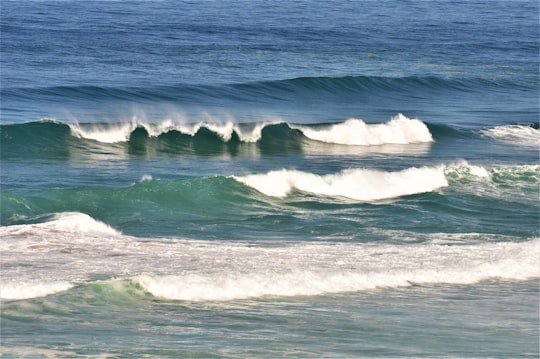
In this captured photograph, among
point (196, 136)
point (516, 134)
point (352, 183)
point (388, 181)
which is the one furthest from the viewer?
point (516, 134)

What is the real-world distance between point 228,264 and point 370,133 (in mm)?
14129

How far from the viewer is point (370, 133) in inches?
1086

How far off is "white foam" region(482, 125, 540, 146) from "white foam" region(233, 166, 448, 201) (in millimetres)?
6558

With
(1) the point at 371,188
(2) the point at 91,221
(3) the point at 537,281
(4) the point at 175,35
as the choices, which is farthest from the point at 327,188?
(4) the point at 175,35

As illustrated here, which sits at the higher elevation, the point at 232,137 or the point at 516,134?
the point at 516,134

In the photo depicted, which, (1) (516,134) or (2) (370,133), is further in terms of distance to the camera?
(1) (516,134)

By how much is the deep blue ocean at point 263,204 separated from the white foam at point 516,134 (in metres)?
0.11

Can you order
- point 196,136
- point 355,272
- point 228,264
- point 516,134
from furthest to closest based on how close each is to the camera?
point 516,134 < point 196,136 < point 228,264 < point 355,272

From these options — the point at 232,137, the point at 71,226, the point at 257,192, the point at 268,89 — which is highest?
the point at 268,89

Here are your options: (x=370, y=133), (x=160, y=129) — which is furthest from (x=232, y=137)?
(x=370, y=133)

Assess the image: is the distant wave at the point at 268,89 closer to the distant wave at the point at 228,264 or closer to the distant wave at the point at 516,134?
the distant wave at the point at 516,134

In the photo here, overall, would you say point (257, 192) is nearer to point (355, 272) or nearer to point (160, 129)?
point (355, 272)

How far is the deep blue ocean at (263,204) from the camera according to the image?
11.2m

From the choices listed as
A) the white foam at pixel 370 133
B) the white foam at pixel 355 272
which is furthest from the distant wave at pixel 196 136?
the white foam at pixel 355 272
